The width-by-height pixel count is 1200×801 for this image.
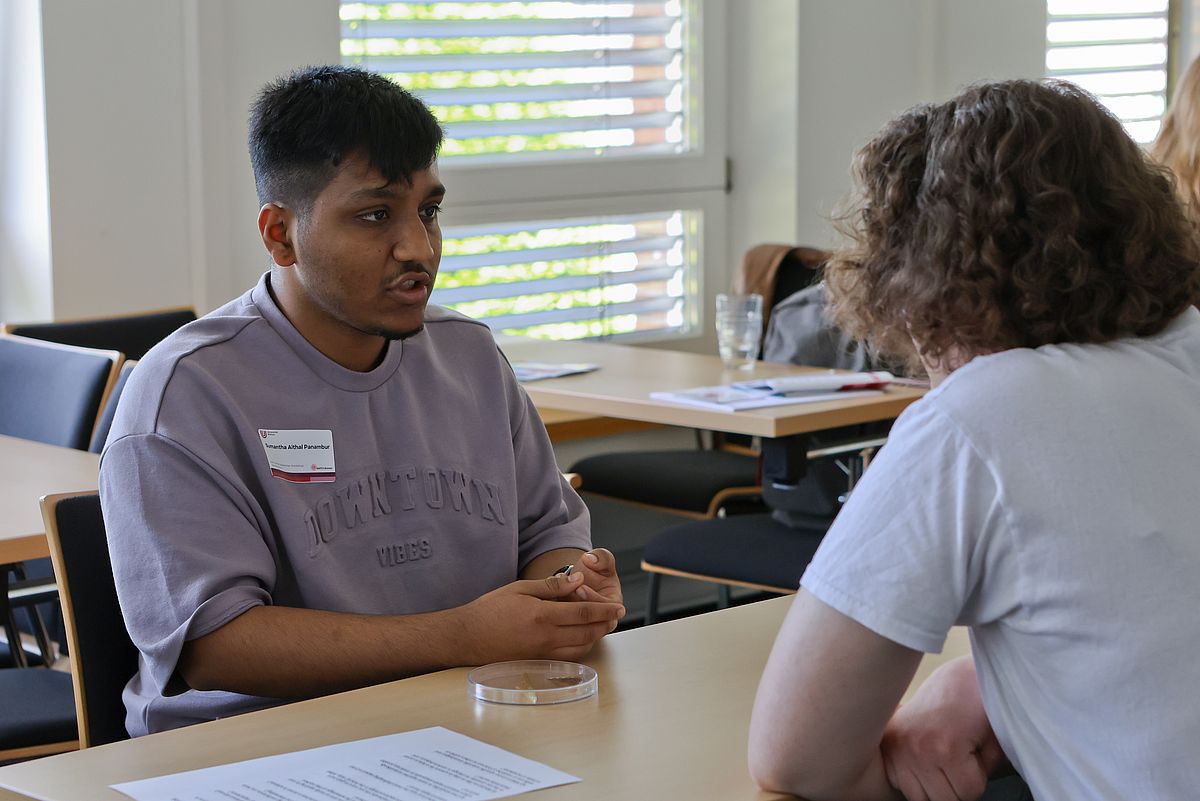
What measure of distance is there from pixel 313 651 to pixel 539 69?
3241 mm

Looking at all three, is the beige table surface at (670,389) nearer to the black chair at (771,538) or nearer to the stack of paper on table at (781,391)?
the stack of paper on table at (781,391)

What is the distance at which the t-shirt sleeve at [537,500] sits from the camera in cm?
198

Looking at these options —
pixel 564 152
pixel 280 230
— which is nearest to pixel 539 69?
pixel 564 152

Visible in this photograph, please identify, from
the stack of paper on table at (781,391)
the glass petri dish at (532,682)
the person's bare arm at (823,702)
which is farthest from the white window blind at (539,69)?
the person's bare arm at (823,702)

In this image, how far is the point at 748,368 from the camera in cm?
388

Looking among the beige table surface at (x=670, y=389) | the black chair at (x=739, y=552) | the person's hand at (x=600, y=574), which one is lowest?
the black chair at (x=739, y=552)

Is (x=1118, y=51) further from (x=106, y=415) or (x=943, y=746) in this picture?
(x=943, y=746)

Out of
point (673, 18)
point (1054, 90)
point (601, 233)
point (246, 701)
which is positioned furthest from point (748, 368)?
point (1054, 90)

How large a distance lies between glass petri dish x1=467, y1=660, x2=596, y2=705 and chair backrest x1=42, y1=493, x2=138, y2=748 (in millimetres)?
485

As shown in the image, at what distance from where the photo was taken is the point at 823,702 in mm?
1179

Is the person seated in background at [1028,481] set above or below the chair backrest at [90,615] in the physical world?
above

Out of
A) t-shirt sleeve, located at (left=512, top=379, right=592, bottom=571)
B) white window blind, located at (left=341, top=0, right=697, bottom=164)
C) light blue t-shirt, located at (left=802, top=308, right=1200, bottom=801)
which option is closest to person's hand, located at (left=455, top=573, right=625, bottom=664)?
t-shirt sleeve, located at (left=512, top=379, right=592, bottom=571)

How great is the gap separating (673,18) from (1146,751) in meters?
4.07

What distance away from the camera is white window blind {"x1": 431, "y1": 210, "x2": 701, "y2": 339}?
460cm
